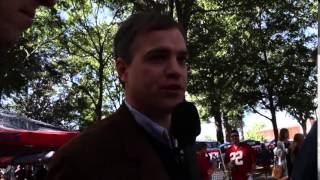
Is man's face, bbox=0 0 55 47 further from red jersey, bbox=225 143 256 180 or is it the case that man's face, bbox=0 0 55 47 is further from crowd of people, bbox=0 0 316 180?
red jersey, bbox=225 143 256 180

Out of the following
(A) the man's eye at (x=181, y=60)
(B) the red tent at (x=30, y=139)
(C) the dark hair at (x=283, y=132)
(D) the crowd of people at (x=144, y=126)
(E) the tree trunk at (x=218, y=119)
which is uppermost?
(E) the tree trunk at (x=218, y=119)

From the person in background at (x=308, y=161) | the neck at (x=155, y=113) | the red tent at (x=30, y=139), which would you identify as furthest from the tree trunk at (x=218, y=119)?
the person in background at (x=308, y=161)

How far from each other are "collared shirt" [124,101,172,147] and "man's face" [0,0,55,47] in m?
0.84

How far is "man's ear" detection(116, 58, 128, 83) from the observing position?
1994mm

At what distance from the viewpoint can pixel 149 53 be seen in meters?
1.92

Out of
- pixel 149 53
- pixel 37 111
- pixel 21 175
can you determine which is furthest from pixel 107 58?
pixel 149 53

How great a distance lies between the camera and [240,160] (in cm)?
1240

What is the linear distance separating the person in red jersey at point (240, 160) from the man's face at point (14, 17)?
11.4 meters

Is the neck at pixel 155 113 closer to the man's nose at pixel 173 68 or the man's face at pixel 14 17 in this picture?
the man's nose at pixel 173 68

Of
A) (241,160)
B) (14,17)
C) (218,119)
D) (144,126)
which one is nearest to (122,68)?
(144,126)

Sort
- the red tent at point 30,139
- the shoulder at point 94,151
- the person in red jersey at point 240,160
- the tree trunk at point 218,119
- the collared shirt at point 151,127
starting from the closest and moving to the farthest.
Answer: the shoulder at point 94,151 → the collared shirt at point 151,127 → the red tent at point 30,139 → the person in red jersey at point 240,160 → the tree trunk at point 218,119

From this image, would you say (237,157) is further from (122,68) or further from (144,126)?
(144,126)

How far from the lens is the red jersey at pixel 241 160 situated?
40.2 feet

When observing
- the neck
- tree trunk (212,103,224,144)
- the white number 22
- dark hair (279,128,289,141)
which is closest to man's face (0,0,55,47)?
the neck
